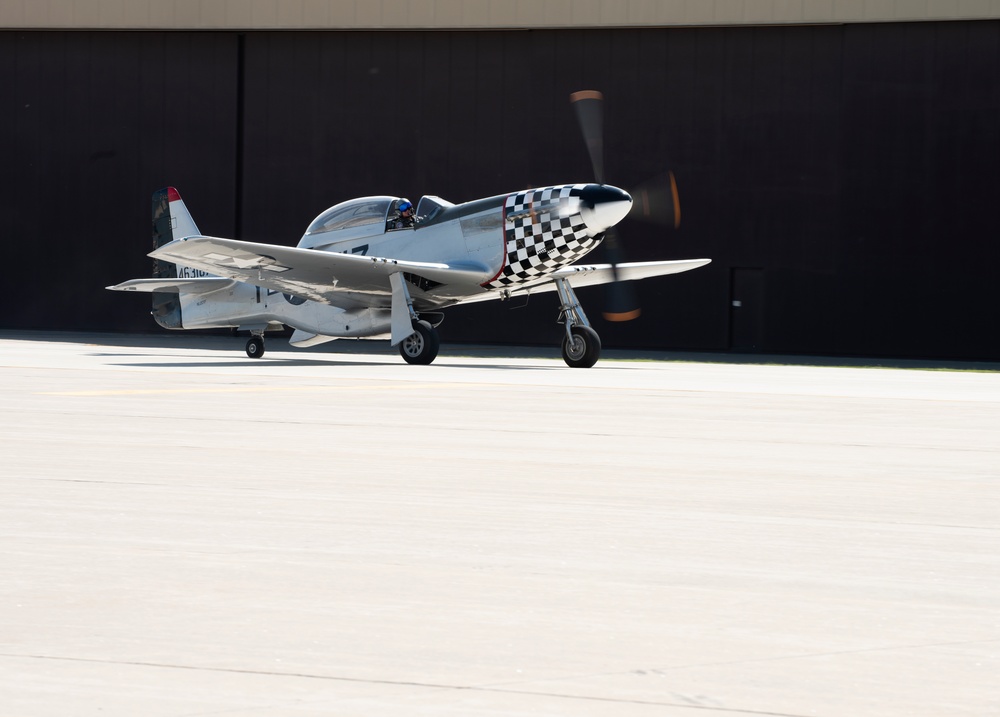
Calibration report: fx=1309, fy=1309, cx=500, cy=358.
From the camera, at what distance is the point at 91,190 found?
30.2m

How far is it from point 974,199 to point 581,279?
9.79 metres

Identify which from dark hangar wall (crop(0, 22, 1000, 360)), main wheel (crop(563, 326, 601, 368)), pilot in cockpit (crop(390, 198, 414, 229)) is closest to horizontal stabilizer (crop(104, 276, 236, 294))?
pilot in cockpit (crop(390, 198, 414, 229))

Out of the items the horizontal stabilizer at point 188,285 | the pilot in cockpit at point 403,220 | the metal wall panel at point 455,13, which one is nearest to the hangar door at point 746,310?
the metal wall panel at point 455,13

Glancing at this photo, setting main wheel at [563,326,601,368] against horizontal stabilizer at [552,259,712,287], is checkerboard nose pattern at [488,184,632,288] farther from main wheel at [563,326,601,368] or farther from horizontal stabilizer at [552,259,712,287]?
main wheel at [563,326,601,368]

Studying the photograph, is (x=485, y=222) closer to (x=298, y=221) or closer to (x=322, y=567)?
(x=298, y=221)

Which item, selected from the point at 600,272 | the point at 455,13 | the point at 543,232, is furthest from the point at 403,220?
the point at 455,13

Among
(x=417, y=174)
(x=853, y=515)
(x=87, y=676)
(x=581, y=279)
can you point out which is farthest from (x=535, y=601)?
(x=417, y=174)

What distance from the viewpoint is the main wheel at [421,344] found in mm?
18078

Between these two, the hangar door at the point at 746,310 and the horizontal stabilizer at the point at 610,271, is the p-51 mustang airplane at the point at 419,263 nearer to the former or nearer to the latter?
the horizontal stabilizer at the point at 610,271

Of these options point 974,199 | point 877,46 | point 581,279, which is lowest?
point 581,279

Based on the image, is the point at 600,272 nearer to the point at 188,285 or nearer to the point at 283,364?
the point at 283,364

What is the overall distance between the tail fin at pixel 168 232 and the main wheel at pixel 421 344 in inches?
215

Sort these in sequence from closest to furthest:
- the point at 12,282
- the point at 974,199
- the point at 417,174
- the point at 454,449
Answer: the point at 454,449 → the point at 974,199 → the point at 417,174 → the point at 12,282

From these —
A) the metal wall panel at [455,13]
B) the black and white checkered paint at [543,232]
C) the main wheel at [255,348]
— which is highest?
the metal wall panel at [455,13]
